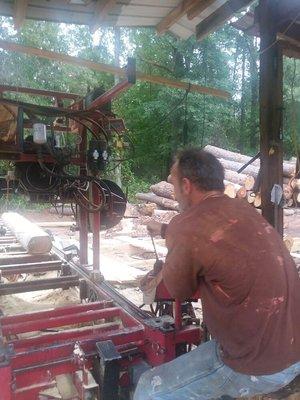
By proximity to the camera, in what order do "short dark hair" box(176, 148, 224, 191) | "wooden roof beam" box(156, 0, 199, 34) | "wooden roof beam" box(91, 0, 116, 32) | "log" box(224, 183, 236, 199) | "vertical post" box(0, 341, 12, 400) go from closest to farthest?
"short dark hair" box(176, 148, 224, 191) → "vertical post" box(0, 341, 12, 400) → "wooden roof beam" box(91, 0, 116, 32) → "wooden roof beam" box(156, 0, 199, 34) → "log" box(224, 183, 236, 199)

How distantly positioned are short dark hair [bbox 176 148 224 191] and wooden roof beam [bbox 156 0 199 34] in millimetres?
2170

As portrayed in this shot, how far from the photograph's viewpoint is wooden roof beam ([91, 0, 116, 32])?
351cm

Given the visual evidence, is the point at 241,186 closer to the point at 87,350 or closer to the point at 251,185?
the point at 251,185

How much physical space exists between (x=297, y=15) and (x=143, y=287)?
2779 mm

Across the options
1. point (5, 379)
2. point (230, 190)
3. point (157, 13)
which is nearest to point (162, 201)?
point (230, 190)

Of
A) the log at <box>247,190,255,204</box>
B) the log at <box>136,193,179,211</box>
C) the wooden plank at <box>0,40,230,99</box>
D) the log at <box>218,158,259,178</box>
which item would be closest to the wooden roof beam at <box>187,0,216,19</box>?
the wooden plank at <box>0,40,230,99</box>

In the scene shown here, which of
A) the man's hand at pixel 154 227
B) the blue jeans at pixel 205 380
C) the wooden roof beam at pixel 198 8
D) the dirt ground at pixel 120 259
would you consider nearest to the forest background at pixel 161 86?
the dirt ground at pixel 120 259

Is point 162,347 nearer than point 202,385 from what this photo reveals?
No

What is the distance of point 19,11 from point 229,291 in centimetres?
321

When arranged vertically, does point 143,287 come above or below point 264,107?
below

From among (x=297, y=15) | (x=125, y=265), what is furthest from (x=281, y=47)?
(x=125, y=265)

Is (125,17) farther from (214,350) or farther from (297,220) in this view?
(297,220)

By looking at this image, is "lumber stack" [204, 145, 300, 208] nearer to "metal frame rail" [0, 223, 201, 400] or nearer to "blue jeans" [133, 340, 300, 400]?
"metal frame rail" [0, 223, 201, 400]

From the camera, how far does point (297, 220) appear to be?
11.9 metres
